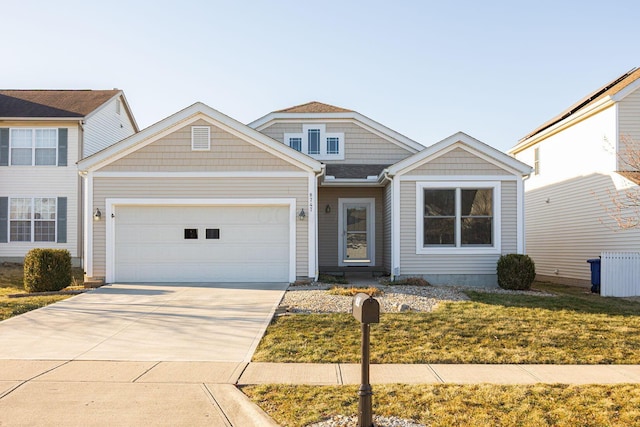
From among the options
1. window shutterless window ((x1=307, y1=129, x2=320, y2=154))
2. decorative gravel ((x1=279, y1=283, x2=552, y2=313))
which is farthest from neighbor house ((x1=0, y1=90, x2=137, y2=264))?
decorative gravel ((x1=279, y1=283, x2=552, y2=313))

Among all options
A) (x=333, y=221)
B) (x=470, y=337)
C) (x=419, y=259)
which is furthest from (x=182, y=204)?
(x=470, y=337)

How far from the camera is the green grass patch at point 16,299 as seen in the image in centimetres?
1088

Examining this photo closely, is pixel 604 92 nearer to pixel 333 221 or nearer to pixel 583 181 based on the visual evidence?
pixel 583 181

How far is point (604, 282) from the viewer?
1520cm

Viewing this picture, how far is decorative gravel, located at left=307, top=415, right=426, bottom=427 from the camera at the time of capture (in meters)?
5.00

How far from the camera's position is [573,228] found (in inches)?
747

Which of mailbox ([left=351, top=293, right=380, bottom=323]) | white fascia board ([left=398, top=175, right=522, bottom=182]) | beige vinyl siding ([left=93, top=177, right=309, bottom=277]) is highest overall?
white fascia board ([left=398, top=175, right=522, bottom=182])

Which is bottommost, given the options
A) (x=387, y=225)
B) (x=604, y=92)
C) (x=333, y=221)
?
(x=387, y=225)

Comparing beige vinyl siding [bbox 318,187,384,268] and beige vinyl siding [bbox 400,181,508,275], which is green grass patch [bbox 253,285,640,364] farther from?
beige vinyl siding [bbox 318,187,384,268]

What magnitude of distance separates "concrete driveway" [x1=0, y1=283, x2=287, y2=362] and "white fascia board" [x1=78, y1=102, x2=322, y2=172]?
3708 mm

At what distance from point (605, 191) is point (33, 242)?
1958 cm

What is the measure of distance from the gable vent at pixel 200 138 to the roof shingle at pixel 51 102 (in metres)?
7.43

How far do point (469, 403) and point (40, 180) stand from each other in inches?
746

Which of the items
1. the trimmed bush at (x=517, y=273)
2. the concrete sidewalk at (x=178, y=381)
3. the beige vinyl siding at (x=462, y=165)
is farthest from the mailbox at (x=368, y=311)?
the beige vinyl siding at (x=462, y=165)
